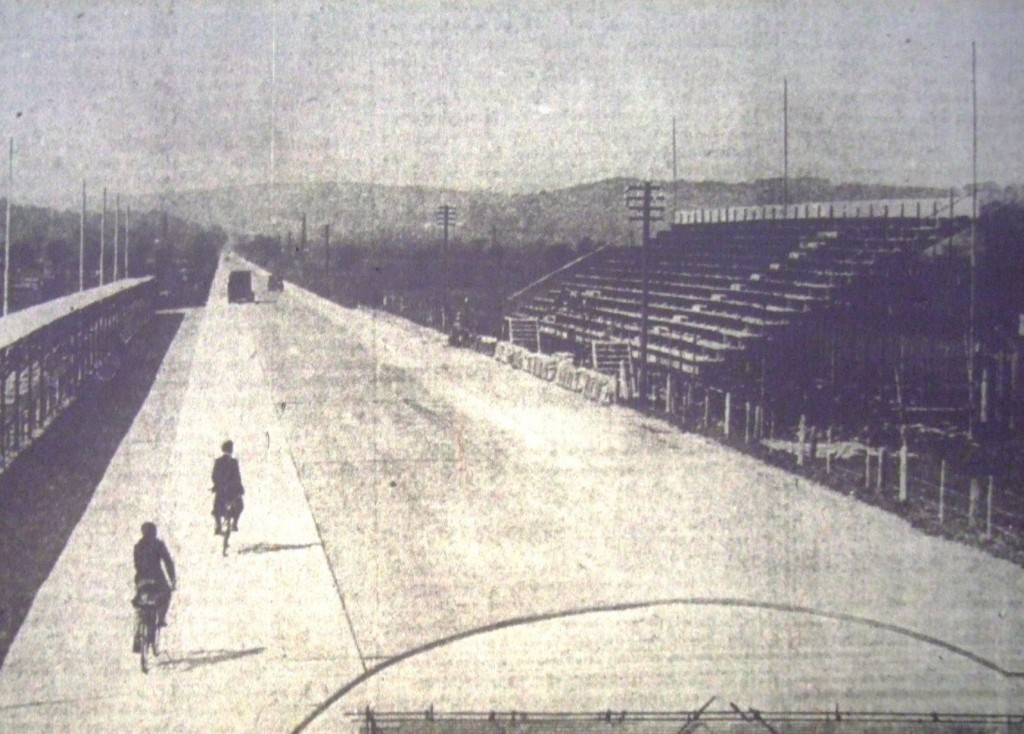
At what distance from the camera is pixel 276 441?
11961mm

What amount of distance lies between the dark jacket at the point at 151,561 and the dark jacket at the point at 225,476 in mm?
1637

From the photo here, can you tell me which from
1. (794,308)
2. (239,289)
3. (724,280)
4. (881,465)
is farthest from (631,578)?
(239,289)

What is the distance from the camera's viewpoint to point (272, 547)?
8.00 metres

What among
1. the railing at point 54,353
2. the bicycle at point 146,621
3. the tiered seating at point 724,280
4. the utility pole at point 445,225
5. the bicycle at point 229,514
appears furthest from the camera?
the utility pole at point 445,225

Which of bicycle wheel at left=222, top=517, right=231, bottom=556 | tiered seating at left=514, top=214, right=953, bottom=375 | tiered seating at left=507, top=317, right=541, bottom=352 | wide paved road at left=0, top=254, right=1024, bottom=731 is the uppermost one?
tiered seating at left=514, top=214, right=953, bottom=375

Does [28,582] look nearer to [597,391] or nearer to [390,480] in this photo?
[390,480]

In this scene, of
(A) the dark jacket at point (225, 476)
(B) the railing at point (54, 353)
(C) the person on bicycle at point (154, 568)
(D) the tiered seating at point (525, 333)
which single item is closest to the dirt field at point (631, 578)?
(A) the dark jacket at point (225, 476)

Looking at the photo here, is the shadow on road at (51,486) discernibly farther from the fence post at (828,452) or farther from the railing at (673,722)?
the fence post at (828,452)

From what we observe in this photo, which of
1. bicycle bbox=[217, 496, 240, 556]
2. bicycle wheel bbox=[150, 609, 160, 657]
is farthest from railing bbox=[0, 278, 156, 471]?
bicycle wheel bbox=[150, 609, 160, 657]

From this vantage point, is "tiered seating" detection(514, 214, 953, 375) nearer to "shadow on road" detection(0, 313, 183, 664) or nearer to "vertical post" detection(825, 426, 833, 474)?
"vertical post" detection(825, 426, 833, 474)

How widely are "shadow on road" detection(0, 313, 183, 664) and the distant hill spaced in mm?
2952

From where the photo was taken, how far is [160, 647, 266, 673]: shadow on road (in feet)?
19.0

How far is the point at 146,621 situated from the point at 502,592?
228 cm

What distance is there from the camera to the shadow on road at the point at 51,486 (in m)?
7.32
